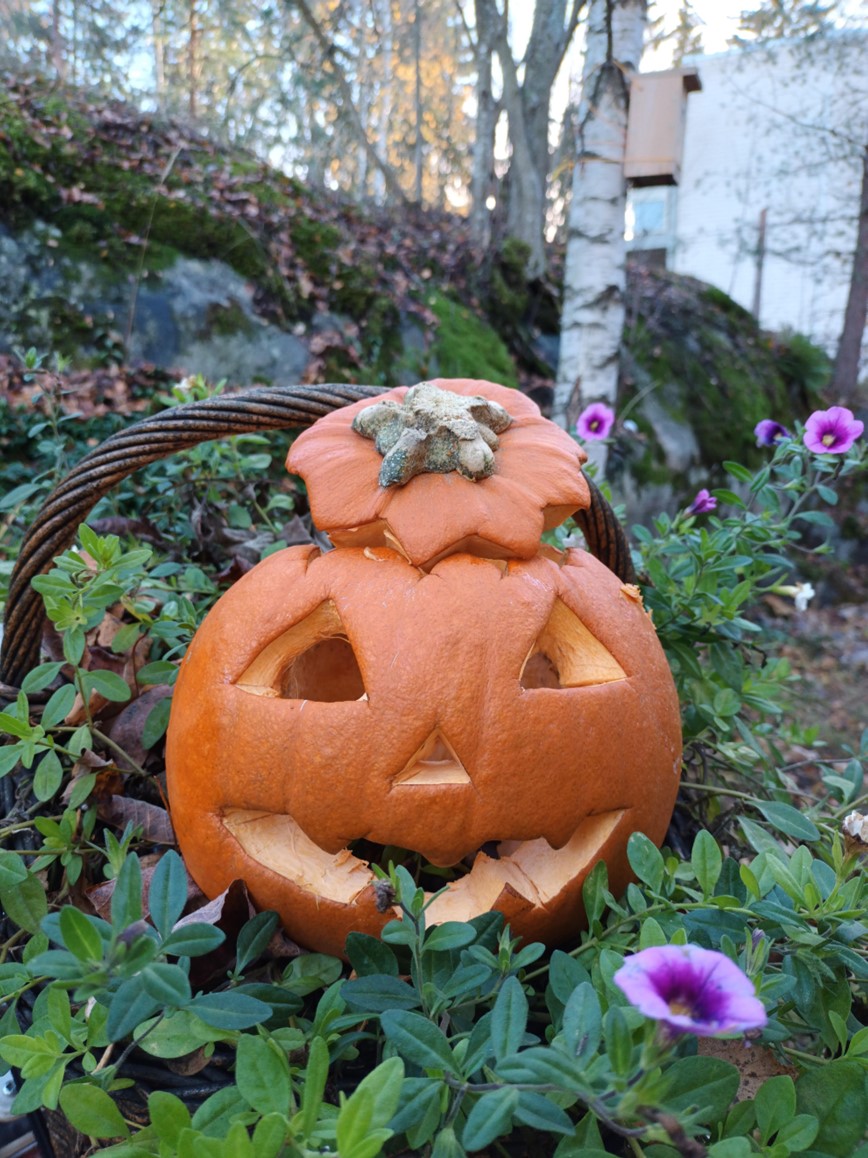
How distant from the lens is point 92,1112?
2.32 ft

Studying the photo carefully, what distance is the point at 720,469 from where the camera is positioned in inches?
207

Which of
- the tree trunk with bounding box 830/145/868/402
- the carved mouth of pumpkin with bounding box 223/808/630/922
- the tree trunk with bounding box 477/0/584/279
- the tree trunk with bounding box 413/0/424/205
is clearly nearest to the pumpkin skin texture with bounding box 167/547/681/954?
the carved mouth of pumpkin with bounding box 223/808/630/922

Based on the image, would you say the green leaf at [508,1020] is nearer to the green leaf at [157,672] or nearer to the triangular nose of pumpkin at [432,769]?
the triangular nose of pumpkin at [432,769]

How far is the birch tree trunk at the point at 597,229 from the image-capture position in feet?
9.95

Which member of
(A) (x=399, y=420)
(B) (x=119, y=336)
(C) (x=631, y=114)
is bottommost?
(A) (x=399, y=420)

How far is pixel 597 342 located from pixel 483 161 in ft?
13.8

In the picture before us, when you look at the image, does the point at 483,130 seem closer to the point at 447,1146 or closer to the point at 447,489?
the point at 447,489

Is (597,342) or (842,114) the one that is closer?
(597,342)

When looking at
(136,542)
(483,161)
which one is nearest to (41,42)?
(483,161)

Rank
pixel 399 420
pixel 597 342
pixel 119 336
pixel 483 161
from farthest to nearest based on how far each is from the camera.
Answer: pixel 483 161
pixel 597 342
pixel 119 336
pixel 399 420

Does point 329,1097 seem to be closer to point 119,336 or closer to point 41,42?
point 119,336

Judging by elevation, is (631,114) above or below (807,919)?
above

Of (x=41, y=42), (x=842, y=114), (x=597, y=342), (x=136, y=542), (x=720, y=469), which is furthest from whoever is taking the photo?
(x=41, y=42)

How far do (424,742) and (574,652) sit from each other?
0.82 ft
